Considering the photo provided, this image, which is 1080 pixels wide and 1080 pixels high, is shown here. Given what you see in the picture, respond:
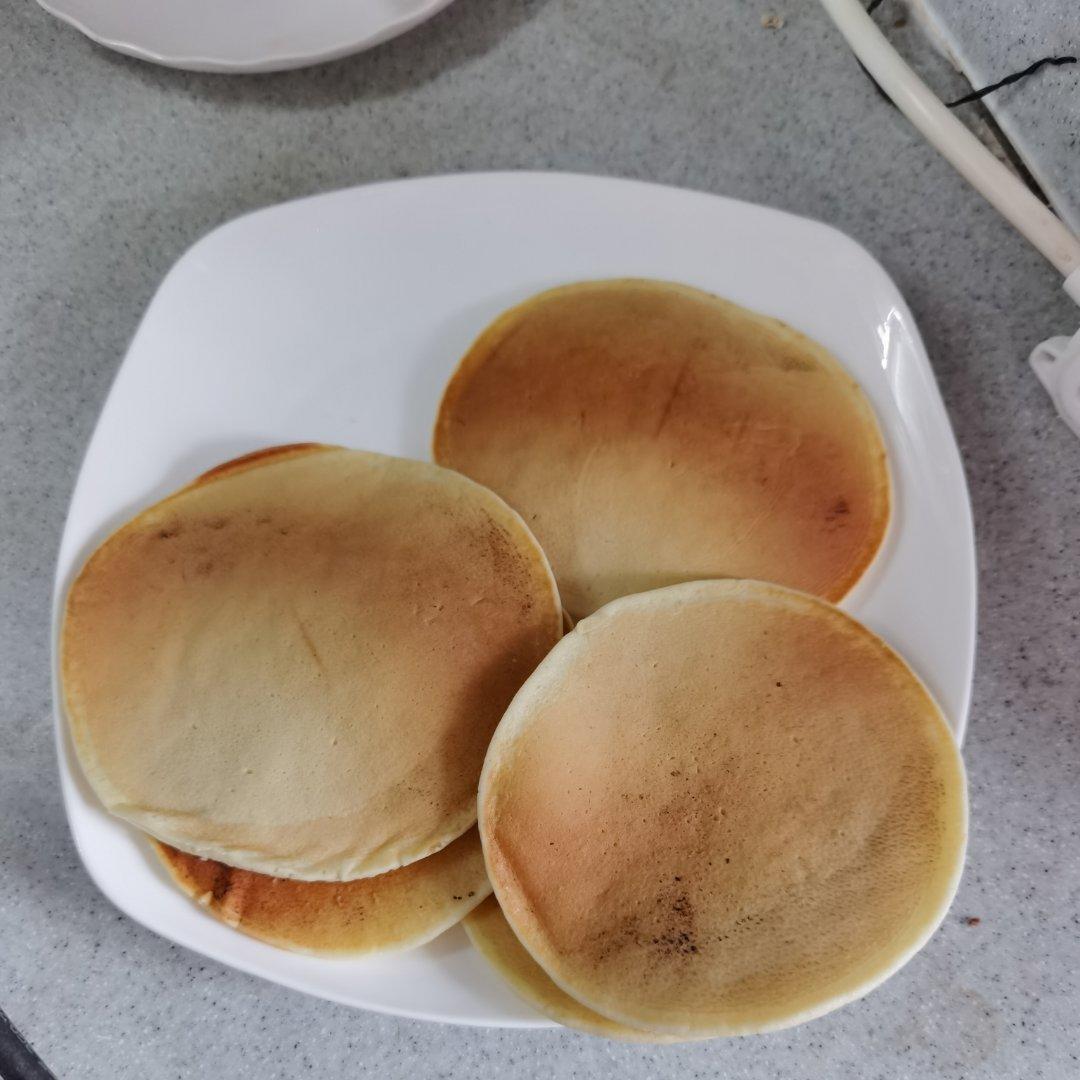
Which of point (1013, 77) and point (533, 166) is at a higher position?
point (533, 166)

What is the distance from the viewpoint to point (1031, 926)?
718mm

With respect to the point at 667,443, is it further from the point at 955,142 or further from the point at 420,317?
the point at 955,142

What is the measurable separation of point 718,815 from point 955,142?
58 centimetres

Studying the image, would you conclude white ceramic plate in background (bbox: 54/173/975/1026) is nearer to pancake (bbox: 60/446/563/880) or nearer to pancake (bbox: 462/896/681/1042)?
pancake (bbox: 60/446/563/880)

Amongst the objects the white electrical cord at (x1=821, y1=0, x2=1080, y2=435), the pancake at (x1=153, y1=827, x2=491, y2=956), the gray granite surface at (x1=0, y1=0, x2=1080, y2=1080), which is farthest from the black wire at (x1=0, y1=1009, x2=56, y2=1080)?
the white electrical cord at (x1=821, y1=0, x2=1080, y2=435)

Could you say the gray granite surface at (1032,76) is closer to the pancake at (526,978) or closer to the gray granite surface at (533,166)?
the gray granite surface at (533,166)

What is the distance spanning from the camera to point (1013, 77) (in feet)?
2.42

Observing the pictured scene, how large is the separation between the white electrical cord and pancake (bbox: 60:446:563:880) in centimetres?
45

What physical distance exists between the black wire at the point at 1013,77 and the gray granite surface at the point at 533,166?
48 mm

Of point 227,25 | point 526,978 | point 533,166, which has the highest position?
point 227,25

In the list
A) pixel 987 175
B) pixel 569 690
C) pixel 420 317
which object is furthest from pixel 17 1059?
pixel 987 175

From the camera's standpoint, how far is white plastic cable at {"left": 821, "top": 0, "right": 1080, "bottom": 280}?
708 millimetres

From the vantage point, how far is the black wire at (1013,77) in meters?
0.72

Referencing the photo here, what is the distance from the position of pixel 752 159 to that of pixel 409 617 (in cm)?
52
